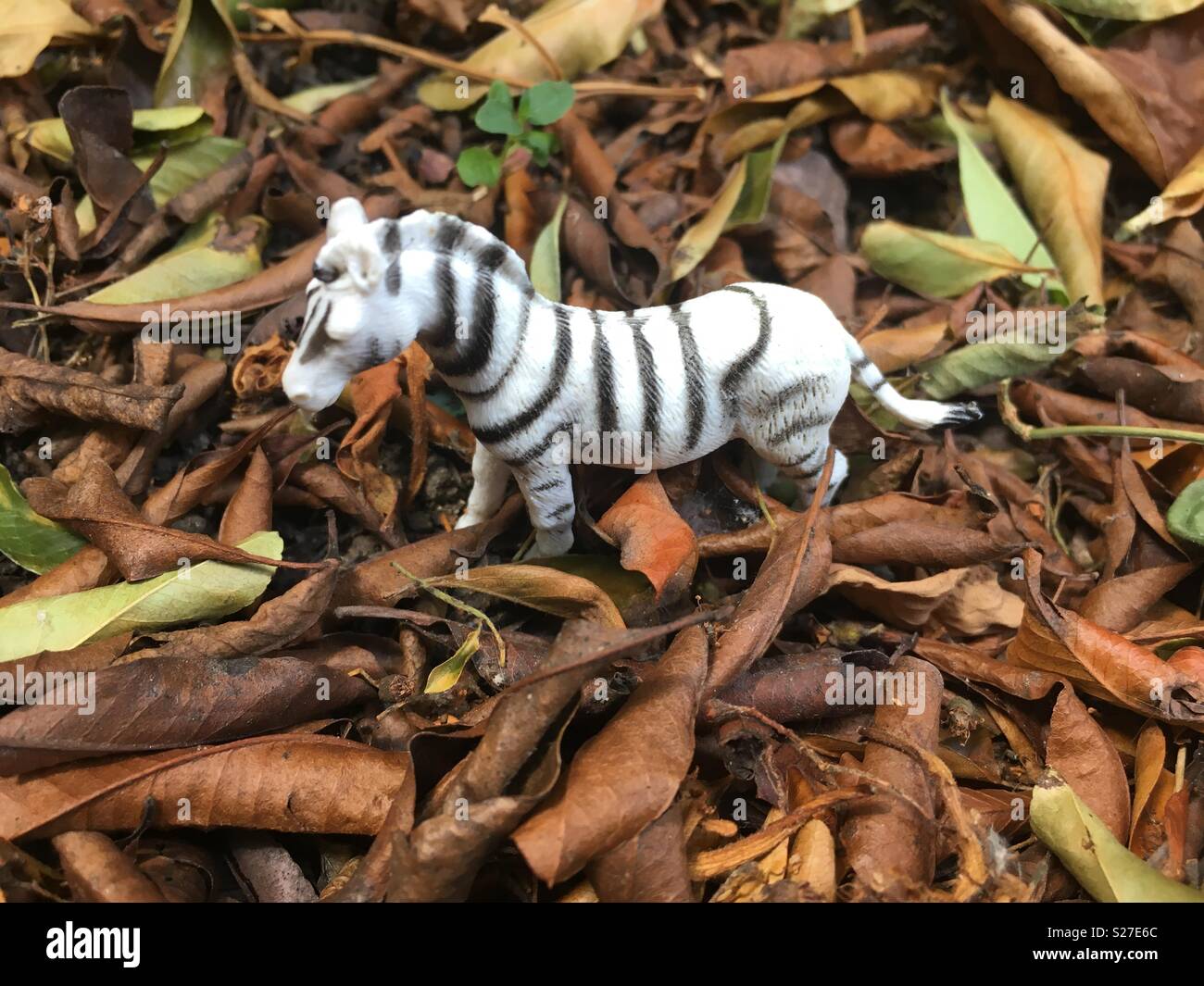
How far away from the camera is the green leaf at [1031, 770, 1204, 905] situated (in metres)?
1.46

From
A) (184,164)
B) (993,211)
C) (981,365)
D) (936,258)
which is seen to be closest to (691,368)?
(981,365)

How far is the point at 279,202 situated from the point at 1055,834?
2188 millimetres

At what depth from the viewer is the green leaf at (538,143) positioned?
239cm

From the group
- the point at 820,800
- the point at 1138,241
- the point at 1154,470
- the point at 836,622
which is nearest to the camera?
the point at 820,800

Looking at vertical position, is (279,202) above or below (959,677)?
above

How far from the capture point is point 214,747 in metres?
1.54

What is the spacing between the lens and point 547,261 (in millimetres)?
2303

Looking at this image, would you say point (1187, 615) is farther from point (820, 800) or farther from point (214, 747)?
point (214, 747)

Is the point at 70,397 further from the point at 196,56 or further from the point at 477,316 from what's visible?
Answer: the point at 196,56

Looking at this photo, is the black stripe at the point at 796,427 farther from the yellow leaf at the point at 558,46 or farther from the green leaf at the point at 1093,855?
the yellow leaf at the point at 558,46

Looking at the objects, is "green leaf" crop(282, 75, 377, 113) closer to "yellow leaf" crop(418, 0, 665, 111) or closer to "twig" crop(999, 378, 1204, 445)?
"yellow leaf" crop(418, 0, 665, 111)

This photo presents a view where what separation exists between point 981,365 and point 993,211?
0.54m

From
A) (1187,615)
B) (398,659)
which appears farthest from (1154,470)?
(398,659)

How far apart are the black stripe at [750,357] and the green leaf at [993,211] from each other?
3.25ft
